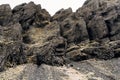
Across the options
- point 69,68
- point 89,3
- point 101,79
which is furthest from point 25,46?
point 89,3

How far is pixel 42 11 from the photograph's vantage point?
82125 millimetres

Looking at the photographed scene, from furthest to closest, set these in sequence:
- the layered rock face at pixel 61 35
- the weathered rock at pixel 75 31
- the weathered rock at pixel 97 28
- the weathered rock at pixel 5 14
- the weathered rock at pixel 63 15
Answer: the weathered rock at pixel 63 15, the weathered rock at pixel 97 28, the weathered rock at pixel 75 31, the weathered rock at pixel 5 14, the layered rock face at pixel 61 35

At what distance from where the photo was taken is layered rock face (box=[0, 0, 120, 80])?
6500cm

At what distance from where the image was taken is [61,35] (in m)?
77.9

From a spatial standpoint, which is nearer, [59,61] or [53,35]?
[59,61]

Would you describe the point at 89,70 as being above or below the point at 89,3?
below

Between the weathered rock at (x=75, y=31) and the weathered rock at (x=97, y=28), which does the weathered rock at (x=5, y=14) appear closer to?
the weathered rock at (x=75, y=31)

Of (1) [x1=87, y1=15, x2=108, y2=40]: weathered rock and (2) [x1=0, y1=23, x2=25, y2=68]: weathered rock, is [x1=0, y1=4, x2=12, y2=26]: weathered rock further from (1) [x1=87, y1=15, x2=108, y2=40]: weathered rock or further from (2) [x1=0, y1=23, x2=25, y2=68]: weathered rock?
(1) [x1=87, y1=15, x2=108, y2=40]: weathered rock

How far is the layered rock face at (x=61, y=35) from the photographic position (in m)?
65.0

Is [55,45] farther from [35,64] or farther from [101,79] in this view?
[101,79]

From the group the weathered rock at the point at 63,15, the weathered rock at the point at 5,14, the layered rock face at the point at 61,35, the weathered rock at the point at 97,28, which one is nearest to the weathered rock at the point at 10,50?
the layered rock face at the point at 61,35

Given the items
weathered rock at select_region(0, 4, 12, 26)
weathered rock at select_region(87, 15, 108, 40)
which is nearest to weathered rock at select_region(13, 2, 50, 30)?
weathered rock at select_region(0, 4, 12, 26)

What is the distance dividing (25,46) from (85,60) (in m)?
12.6

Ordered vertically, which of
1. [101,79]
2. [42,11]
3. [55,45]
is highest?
[42,11]
